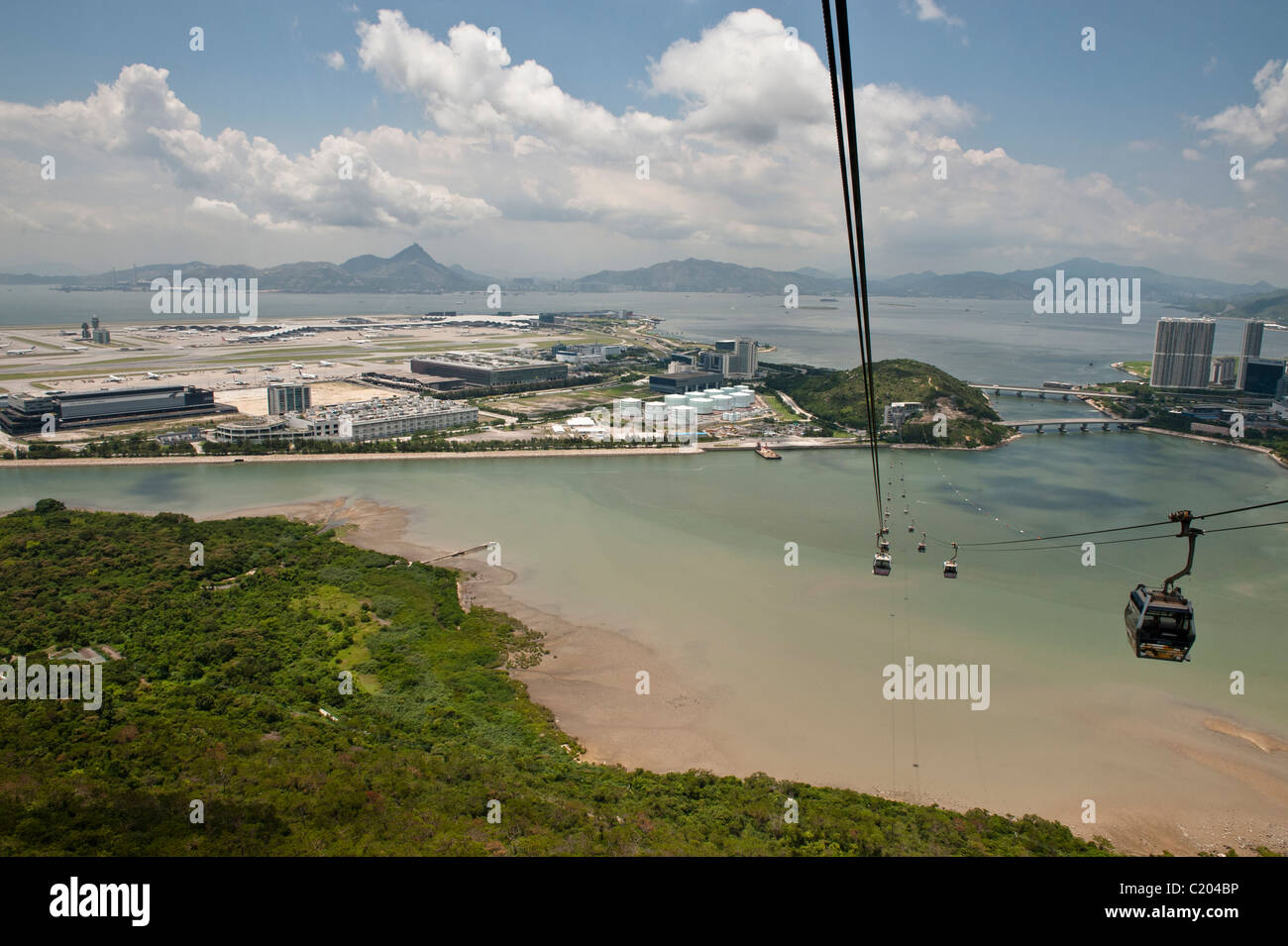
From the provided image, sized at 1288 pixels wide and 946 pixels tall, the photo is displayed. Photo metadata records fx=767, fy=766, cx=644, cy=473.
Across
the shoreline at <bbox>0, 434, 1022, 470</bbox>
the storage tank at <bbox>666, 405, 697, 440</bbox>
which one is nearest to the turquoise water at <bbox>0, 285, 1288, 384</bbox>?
the shoreline at <bbox>0, 434, 1022, 470</bbox>

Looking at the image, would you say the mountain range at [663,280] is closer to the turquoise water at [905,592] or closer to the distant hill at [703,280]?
the distant hill at [703,280]

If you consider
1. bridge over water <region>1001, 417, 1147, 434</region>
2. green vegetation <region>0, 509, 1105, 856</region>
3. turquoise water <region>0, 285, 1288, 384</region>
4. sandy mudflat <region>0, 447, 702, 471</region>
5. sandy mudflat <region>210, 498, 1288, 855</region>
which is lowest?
sandy mudflat <region>210, 498, 1288, 855</region>

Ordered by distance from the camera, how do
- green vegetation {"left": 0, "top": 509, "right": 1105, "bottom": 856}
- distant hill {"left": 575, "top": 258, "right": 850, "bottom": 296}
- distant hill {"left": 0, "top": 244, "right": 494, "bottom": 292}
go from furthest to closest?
distant hill {"left": 575, "top": 258, "right": 850, "bottom": 296}
distant hill {"left": 0, "top": 244, "right": 494, "bottom": 292}
green vegetation {"left": 0, "top": 509, "right": 1105, "bottom": 856}

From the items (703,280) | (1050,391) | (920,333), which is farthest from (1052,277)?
(1050,391)

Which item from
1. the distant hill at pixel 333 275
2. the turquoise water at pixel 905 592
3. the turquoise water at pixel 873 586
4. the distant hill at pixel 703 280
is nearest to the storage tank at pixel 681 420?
the turquoise water at pixel 873 586

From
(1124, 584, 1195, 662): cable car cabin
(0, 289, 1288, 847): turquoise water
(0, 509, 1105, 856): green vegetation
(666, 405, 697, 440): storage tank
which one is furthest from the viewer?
(666, 405, 697, 440): storage tank

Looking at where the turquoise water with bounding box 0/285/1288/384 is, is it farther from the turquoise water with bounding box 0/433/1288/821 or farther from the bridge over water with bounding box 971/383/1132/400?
the turquoise water with bounding box 0/433/1288/821

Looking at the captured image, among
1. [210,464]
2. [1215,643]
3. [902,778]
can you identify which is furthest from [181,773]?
[210,464]
